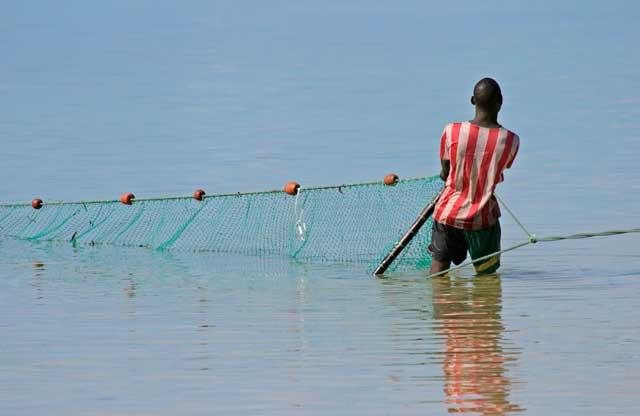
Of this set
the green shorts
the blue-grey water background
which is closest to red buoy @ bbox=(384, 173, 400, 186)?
the blue-grey water background

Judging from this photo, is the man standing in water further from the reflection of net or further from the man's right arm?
the reflection of net

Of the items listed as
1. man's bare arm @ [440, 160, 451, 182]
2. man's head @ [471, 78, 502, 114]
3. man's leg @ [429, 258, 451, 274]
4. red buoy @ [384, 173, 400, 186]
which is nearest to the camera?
man's head @ [471, 78, 502, 114]

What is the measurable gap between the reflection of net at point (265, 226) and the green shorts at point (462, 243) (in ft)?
3.15

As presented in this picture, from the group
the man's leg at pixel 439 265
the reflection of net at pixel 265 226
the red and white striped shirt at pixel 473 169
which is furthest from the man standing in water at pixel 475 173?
the reflection of net at pixel 265 226

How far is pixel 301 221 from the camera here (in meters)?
13.4

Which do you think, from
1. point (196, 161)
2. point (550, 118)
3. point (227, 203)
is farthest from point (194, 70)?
point (227, 203)

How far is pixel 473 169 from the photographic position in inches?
420

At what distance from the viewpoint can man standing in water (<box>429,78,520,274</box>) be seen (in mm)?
10609

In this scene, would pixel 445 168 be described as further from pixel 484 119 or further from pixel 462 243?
pixel 462 243

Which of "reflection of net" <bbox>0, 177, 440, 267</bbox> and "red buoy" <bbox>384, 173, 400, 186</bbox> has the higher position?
"red buoy" <bbox>384, 173, 400, 186</bbox>

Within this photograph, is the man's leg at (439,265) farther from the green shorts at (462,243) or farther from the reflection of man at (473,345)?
the reflection of man at (473,345)

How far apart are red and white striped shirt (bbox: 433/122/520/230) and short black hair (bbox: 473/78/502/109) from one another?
16cm

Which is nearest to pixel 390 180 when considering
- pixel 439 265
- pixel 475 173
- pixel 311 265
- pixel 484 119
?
pixel 439 265

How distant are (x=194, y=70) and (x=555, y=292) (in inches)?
1328
